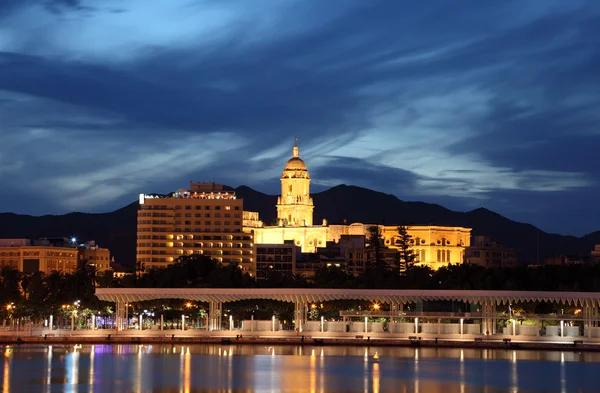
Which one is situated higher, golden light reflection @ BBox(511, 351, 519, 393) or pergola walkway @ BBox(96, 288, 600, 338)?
pergola walkway @ BBox(96, 288, 600, 338)

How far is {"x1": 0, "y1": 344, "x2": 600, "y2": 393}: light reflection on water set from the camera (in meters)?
92.3

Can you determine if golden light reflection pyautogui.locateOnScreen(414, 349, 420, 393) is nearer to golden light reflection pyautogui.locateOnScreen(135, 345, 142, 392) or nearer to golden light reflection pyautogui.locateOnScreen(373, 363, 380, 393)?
golden light reflection pyautogui.locateOnScreen(373, 363, 380, 393)

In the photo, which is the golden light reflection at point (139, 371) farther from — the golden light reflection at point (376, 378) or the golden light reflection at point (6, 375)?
the golden light reflection at point (376, 378)

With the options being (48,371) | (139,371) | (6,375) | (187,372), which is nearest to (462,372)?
(187,372)

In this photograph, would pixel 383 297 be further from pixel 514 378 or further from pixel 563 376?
pixel 514 378

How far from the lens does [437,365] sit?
10844 cm

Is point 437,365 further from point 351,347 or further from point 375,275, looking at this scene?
point 375,275

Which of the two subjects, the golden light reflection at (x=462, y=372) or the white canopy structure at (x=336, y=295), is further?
the white canopy structure at (x=336, y=295)

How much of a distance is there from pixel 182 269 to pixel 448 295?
54.2 m

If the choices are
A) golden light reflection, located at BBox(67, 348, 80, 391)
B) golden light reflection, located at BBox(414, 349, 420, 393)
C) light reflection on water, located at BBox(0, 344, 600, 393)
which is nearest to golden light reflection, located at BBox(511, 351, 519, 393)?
light reflection on water, located at BBox(0, 344, 600, 393)

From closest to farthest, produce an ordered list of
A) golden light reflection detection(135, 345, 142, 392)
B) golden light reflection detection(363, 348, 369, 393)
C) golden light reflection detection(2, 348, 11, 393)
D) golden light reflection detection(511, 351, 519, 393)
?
golden light reflection detection(2, 348, 11, 393)
golden light reflection detection(135, 345, 142, 392)
golden light reflection detection(363, 348, 369, 393)
golden light reflection detection(511, 351, 519, 393)

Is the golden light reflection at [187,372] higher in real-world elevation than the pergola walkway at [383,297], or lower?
lower

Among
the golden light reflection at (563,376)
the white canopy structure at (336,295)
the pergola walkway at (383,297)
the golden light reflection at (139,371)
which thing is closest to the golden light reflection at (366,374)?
the golden light reflection at (563,376)

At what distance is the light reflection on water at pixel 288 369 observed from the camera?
9231 centimetres
